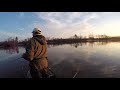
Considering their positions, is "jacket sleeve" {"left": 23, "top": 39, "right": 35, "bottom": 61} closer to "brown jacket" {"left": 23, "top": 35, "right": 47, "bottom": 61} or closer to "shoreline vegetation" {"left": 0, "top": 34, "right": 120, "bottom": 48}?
"brown jacket" {"left": 23, "top": 35, "right": 47, "bottom": 61}

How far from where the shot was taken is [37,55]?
141 inches

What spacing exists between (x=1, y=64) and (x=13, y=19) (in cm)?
82

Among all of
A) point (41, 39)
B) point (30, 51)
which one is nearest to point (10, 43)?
point (30, 51)

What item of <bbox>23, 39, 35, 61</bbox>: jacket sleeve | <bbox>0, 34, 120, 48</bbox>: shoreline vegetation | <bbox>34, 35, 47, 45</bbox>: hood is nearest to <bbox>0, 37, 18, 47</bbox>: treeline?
<bbox>0, 34, 120, 48</bbox>: shoreline vegetation

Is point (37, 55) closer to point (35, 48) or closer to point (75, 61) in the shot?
point (35, 48)

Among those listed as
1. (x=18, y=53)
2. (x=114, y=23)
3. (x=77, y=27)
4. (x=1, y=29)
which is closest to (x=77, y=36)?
(x=77, y=27)

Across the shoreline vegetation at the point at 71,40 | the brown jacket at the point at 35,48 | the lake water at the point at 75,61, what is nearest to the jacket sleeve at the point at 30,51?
the brown jacket at the point at 35,48

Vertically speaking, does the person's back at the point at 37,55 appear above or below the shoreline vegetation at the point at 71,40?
below

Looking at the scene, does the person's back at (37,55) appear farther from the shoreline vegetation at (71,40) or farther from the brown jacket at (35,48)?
the shoreline vegetation at (71,40)

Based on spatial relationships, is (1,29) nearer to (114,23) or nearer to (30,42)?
(30,42)

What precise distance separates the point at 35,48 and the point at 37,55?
0.12 metres

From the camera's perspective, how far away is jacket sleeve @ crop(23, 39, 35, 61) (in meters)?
3.55

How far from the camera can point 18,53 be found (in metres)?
3.70

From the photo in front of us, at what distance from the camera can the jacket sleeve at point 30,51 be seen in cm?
355
